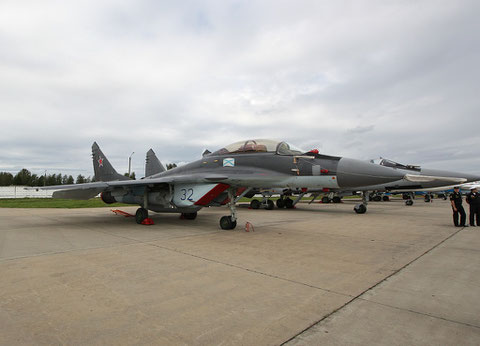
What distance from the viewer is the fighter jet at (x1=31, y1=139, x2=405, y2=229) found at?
624 cm

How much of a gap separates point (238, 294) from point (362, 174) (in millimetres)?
4303

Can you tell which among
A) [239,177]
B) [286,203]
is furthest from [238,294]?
[286,203]

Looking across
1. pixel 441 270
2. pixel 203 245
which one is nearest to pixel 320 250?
pixel 441 270

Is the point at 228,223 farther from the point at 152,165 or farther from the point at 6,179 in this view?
the point at 6,179

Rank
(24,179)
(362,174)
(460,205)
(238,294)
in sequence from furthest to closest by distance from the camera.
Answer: (24,179) → (460,205) → (362,174) → (238,294)

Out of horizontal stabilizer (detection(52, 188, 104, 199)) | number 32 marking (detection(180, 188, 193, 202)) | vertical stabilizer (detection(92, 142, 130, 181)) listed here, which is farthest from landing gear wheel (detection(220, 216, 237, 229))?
vertical stabilizer (detection(92, 142, 130, 181))

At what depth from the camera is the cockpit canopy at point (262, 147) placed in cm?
709

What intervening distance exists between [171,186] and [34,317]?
617 centimetres

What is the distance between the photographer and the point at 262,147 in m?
7.37

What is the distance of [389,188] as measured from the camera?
54.4ft

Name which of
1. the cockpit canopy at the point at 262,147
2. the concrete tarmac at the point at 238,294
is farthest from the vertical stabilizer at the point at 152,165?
the concrete tarmac at the point at 238,294

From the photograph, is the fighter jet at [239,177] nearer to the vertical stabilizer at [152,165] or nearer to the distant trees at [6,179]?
the vertical stabilizer at [152,165]

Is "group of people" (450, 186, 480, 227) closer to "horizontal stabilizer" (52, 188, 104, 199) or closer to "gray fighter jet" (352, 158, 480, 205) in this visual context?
"gray fighter jet" (352, 158, 480, 205)

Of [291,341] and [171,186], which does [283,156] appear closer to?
[171,186]
